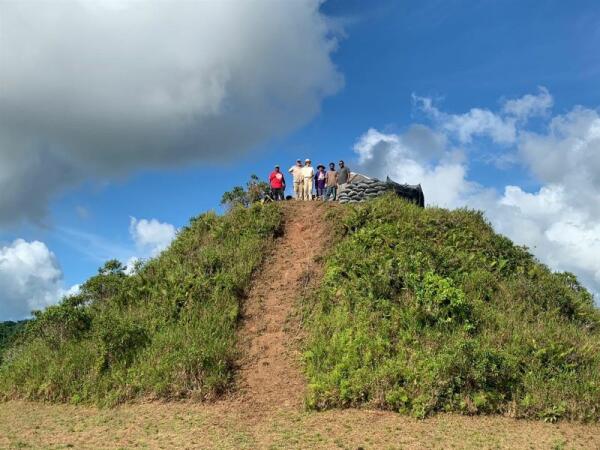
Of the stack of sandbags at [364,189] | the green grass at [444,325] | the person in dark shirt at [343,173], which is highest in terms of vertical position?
the person in dark shirt at [343,173]

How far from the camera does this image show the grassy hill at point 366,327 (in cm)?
994

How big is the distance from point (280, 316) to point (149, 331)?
3144 millimetres

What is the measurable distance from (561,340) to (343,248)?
6052 mm

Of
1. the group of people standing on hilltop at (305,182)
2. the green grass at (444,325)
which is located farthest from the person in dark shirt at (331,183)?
the green grass at (444,325)

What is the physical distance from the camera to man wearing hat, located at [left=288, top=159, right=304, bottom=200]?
785 inches

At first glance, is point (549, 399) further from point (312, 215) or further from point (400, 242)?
point (312, 215)

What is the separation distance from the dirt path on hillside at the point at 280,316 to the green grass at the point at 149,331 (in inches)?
15.8

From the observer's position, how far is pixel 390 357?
10781mm

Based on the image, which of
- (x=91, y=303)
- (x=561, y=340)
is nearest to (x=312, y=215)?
(x=91, y=303)

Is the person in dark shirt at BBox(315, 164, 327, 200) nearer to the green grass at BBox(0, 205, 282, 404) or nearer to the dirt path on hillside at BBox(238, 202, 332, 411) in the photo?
the dirt path on hillside at BBox(238, 202, 332, 411)

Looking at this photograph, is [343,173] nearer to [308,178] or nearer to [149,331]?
[308,178]

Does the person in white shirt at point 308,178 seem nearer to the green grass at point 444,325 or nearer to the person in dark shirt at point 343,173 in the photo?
the person in dark shirt at point 343,173

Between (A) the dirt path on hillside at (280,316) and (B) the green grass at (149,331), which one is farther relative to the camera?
(B) the green grass at (149,331)

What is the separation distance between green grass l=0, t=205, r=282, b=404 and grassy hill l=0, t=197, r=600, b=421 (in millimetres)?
35
